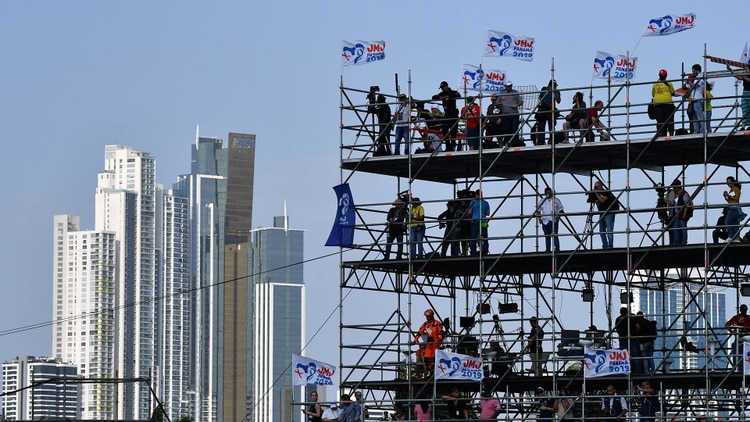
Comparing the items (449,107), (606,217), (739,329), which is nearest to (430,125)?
(449,107)

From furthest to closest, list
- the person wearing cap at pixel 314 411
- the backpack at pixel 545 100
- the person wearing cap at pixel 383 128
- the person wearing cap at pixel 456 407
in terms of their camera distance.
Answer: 1. the person wearing cap at pixel 383 128
2. the backpack at pixel 545 100
3. the person wearing cap at pixel 456 407
4. the person wearing cap at pixel 314 411

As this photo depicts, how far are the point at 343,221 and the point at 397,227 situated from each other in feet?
4.75

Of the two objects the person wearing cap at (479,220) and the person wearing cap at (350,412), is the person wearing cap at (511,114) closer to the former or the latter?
the person wearing cap at (479,220)

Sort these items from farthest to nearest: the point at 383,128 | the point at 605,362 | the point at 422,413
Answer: the point at 383,128 → the point at 422,413 → the point at 605,362

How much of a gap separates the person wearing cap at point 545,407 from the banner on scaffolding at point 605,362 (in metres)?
1.02

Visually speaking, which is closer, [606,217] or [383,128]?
[606,217]

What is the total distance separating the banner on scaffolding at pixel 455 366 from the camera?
3784 cm

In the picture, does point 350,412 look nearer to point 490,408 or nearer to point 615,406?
point 490,408

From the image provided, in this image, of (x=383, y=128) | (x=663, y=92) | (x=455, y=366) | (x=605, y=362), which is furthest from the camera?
(x=383, y=128)

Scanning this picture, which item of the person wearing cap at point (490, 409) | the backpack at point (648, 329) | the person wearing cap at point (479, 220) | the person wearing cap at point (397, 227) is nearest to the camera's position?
the backpack at point (648, 329)

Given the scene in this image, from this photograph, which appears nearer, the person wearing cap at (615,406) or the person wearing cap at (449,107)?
the person wearing cap at (615,406)

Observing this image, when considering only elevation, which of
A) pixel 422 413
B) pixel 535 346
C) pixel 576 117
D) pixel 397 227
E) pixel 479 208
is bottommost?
pixel 422 413

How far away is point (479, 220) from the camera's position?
130ft

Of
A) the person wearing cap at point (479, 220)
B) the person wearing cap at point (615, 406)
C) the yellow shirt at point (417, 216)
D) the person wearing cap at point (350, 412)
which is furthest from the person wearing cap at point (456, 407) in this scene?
the yellow shirt at point (417, 216)
